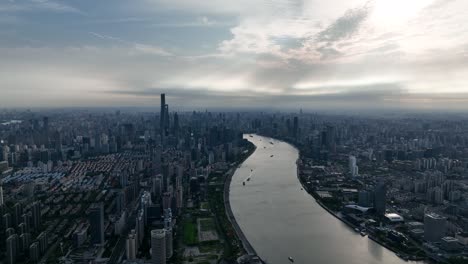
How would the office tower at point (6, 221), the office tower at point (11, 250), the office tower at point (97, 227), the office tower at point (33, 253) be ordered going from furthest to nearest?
the office tower at point (6, 221) < the office tower at point (97, 227) < the office tower at point (33, 253) < the office tower at point (11, 250)

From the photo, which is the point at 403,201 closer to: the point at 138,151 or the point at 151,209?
the point at 151,209

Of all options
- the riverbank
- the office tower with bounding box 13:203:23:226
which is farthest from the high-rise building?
the riverbank

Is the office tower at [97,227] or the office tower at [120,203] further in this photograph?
the office tower at [120,203]

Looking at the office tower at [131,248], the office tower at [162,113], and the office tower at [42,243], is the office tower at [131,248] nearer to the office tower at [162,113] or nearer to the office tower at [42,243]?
the office tower at [42,243]

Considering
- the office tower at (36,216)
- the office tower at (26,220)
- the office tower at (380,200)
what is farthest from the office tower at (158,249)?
the office tower at (380,200)

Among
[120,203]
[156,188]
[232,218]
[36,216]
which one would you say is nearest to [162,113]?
[156,188]

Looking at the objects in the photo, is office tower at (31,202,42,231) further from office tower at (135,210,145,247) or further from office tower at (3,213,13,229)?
office tower at (135,210,145,247)

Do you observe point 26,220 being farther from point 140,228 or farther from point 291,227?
point 291,227
